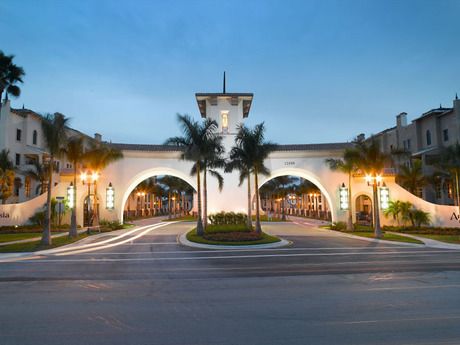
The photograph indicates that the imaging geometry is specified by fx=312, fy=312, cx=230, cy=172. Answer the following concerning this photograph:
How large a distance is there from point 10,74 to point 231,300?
31.9m

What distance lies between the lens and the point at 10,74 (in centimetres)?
2908

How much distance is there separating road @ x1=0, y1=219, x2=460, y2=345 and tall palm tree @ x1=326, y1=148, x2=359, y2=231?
12653 millimetres

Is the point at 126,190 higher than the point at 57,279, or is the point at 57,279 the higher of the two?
the point at 126,190

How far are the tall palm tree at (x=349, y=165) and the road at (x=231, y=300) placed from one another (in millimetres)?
12653

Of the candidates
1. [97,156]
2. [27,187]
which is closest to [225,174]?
[97,156]

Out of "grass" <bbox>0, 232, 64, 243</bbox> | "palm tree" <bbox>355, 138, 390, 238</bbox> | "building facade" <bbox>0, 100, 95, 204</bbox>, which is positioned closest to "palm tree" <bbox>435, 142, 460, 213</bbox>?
"palm tree" <bbox>355, 138, 390, 238</bbox>

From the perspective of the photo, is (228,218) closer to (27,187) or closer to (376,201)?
(376,201)

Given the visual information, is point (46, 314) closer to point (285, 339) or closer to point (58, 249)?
point (285, 339)

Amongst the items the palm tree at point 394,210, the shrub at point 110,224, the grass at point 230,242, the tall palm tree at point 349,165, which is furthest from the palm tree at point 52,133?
the palm tree at point 394,210

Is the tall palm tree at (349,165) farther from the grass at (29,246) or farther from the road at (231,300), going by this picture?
the grass at (29,246)

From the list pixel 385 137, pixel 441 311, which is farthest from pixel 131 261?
pixel 385 137

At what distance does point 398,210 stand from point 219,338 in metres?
27.4

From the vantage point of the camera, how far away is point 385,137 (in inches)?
1937

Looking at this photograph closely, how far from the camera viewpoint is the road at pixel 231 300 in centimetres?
576
